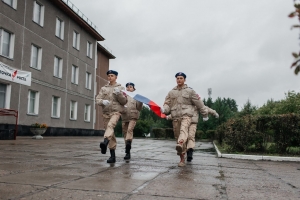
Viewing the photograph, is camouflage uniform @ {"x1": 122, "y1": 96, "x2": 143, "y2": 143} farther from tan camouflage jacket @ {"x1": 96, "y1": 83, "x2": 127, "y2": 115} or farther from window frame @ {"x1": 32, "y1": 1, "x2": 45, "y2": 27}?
window frame @ {"x1": 32, "y1": 1, "x2": 45, "y2": 27}

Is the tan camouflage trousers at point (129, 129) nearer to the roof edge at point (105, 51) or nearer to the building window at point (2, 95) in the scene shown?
the building window at point (2, 95)

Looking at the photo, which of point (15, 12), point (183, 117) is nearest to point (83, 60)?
point (15, 12)

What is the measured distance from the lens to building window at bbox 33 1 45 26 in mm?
20625

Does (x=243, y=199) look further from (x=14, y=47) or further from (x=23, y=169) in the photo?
(x=14, y=47)

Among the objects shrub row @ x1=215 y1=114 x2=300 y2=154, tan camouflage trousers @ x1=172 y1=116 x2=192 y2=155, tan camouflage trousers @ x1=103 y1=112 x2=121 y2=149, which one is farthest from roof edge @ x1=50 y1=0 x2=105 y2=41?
tan camouflage trousers @ x1=172 y1=116 x2=192 y2=155

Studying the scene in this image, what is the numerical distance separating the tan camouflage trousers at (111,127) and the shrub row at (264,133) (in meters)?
4.84

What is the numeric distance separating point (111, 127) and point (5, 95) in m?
13.3

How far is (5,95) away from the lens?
17.4 meters

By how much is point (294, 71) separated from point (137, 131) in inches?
1680

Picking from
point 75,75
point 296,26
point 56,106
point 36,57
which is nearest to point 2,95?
point 36,57

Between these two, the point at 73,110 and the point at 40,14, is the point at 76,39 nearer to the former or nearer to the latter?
the point at 40,14

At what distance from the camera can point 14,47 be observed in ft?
59.3

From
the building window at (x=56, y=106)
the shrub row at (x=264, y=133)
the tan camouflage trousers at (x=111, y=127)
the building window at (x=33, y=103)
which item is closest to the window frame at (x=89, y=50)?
the building window at (x=56, y=106)

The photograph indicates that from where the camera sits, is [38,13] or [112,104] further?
[38,13]
